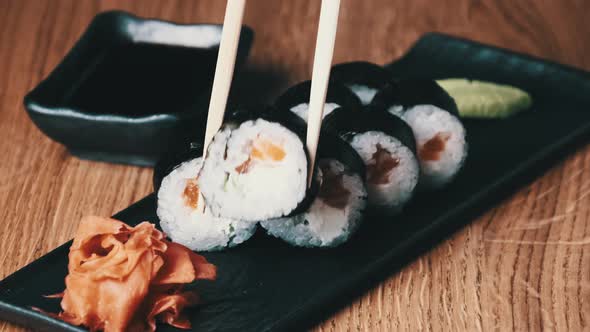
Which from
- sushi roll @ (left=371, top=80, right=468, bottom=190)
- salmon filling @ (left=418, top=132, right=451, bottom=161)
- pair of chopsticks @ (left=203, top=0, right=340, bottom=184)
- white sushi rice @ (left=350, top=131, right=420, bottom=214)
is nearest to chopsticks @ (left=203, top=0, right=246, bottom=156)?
pair of chopsticks @ (left=203, top=0, right=340, bottom=184)

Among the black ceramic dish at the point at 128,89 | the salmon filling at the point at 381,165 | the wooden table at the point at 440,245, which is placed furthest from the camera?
the black ceramic dish at the point at 128,89

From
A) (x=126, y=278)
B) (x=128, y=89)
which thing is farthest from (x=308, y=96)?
(x=126, y=278)

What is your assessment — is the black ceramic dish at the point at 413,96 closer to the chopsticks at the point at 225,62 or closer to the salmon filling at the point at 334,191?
the salmon filling at the point at 334,191

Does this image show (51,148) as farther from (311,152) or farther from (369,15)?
(369,15)

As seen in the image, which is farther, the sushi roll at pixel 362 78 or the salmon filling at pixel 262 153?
the sushi roll at pixel 362 78

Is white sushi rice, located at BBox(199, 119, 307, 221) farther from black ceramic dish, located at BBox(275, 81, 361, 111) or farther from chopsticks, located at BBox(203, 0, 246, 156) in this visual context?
black ceramic dish, located at BBox(275, 81, 361, 111)

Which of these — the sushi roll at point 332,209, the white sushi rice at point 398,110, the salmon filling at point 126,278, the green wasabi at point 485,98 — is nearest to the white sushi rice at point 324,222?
the sushi roll at point 332,209

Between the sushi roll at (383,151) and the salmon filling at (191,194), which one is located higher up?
the sushi roll at (383,151)
